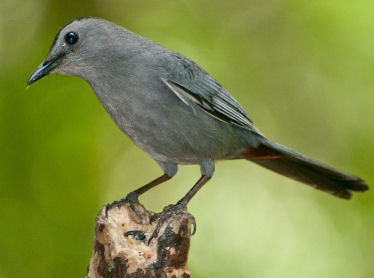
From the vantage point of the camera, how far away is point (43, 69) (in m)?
5.20

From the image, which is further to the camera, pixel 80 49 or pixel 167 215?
pixel 80 49

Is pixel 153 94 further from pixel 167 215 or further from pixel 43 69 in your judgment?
pixel 167 215

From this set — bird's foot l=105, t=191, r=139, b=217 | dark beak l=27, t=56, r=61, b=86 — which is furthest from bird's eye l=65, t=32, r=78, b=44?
bird's foot l=105, t=191, r=139, b=217

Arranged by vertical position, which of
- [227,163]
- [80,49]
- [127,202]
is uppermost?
[227,163]

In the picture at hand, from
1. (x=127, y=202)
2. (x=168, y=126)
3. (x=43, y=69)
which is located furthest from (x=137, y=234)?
(x=43, y=69)

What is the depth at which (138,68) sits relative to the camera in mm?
5340

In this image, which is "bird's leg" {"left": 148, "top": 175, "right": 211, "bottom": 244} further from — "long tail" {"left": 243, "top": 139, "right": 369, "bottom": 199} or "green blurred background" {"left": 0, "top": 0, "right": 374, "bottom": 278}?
"green blurred background" {"left": 0, "top": 0, "right": 374, "bottom": 278}

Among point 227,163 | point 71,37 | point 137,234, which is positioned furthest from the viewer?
Answer: point 227,163

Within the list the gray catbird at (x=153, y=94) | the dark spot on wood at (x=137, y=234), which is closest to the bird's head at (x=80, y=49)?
the gray catbird at (x=153, y=94)

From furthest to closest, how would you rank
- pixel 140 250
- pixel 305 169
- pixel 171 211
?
pixel 305 169
pixel 171 211
pixel 140 250

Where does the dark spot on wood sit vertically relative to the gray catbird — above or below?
below

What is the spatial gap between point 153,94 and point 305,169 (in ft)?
6.52

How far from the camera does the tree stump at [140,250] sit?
4.00 m

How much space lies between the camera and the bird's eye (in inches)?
211
